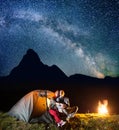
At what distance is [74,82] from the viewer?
81.2 meters

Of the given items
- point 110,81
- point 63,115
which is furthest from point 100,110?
point 110,81

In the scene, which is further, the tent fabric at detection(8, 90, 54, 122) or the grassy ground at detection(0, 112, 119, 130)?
the tent fabric at detection(8, 90, 54, 122)

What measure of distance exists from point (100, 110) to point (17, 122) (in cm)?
674

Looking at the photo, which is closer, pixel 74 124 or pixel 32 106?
pixel 74 124

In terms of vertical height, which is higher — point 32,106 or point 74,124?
point 32,106

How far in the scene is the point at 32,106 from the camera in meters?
12.8

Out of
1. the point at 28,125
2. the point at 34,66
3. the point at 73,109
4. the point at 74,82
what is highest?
the point at 34,66

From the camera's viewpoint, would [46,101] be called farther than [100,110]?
No

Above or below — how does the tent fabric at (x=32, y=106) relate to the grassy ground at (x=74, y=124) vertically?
above

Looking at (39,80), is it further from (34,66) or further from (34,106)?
(34,106)

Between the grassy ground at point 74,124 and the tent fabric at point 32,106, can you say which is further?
the tent fabric at point 32,106

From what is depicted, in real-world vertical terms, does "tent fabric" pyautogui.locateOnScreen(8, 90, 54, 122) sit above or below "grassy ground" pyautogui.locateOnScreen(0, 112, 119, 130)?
above

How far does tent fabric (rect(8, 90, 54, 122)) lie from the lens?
12.5 meters

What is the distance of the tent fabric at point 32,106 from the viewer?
40.9 ft
